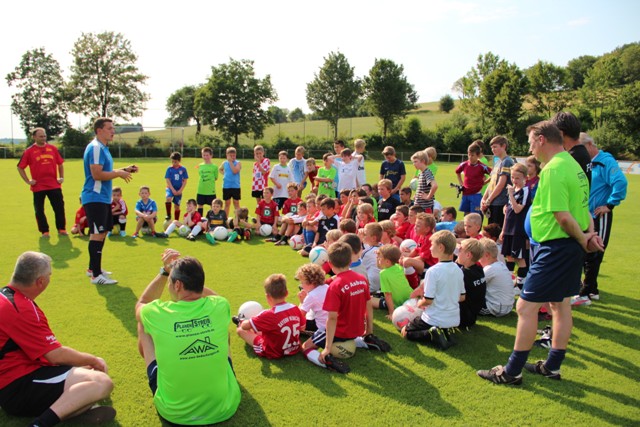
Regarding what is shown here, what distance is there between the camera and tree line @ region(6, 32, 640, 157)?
172ft

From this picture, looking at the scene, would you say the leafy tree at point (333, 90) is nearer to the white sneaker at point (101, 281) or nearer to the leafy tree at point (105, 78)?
the leafy tree at point (105, 78)

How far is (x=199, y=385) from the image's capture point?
10.2 feet

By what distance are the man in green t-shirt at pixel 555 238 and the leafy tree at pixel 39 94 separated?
5789cm

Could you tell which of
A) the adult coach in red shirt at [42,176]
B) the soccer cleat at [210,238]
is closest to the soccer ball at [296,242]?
the soccer cleat at [210,238]

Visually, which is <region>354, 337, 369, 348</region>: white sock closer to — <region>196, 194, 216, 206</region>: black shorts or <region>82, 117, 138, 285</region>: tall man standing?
<region>82, 117, 138, 285</region>: tall man standing

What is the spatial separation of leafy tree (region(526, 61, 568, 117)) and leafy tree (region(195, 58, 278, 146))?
1434 inches

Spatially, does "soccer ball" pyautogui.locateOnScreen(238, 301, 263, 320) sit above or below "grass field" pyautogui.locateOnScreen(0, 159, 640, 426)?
above

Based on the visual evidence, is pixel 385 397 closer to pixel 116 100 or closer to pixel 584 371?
pixel 584 371

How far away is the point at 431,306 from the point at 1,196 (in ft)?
55.2

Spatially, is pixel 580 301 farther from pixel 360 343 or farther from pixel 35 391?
pixel 35 391

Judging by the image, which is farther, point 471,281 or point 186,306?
point 471,281

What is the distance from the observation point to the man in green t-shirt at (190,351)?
10.1 feet

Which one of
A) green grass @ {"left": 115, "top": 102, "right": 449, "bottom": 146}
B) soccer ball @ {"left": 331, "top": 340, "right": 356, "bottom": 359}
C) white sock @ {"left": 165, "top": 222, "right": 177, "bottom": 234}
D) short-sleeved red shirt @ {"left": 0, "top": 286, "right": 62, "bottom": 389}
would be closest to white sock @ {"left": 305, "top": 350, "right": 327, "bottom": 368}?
soccer ball @ {"left": 331, "top": 340, "right": 356, "bottom": 359}

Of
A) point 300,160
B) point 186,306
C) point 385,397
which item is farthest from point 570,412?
point 300,160
